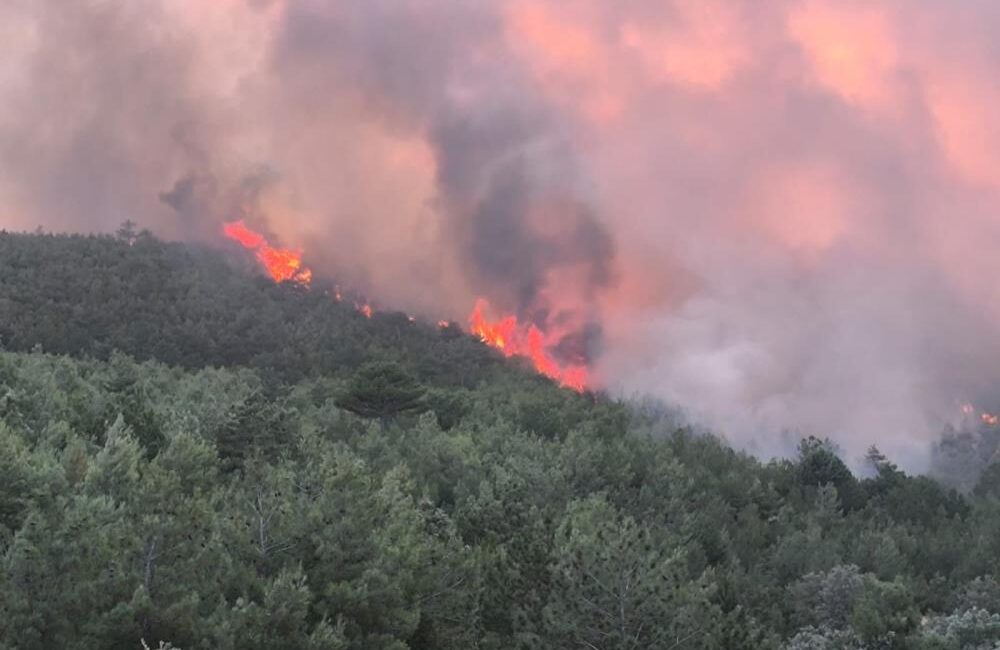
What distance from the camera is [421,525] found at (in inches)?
1272

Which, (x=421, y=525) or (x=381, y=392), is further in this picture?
(x=381, y=392)

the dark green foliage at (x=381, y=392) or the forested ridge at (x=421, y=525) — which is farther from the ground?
the dark green foliage at (x=381, y=392)

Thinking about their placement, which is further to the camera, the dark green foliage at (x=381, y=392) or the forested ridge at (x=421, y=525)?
the dark green foliage at (x=381, y=392)

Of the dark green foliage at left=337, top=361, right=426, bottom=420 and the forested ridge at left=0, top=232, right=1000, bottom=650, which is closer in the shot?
the forested ridge at left=0, top=232, right=1000, bottom=650

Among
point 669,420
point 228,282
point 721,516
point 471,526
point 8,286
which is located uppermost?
point 228,282

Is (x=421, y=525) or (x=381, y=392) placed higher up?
(x=381, y=392)

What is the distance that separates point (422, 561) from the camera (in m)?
27.4

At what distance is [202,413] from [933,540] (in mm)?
59049

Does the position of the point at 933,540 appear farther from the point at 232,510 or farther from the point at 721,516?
the point at 232,510

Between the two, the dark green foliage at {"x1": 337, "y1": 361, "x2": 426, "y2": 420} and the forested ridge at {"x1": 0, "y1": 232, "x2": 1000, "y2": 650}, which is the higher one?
the dark green foliage at {"x1": 337, "y1": 361, "x2": 426, "y2": 420}

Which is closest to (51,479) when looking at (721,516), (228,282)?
(721,516)

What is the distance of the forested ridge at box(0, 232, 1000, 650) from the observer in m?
20.5

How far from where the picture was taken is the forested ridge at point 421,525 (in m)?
20.5

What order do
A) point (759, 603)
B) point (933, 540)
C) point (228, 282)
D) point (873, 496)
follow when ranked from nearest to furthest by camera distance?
point (759, 603)
point (933, 540)
point (873, 496)
point (228, 282)
